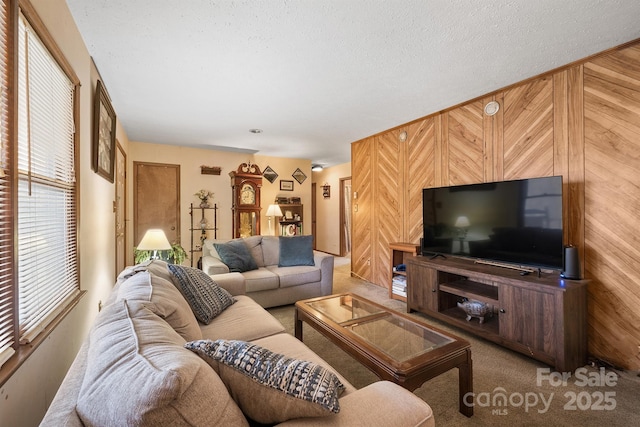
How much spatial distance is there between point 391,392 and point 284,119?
10.8 feet

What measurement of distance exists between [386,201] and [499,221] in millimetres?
1763

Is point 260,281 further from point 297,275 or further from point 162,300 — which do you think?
point 162,300

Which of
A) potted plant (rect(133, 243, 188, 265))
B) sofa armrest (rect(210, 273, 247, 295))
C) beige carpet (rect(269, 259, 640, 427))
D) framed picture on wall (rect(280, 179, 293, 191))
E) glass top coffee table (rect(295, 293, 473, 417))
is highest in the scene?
framed picture on wall (rect(280, 179, 293, 191))

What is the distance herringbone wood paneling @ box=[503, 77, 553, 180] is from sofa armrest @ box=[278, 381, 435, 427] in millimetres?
2504

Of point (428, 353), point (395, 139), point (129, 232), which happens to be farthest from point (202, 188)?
point (428, 353)

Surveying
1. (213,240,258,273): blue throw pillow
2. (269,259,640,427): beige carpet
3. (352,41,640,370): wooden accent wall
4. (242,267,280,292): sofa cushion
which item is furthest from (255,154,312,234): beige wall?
(269,259,640,427): beige carpet

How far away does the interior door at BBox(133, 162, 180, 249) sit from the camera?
15.8 ft

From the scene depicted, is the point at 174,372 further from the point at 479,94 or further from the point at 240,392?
the point at 479,94

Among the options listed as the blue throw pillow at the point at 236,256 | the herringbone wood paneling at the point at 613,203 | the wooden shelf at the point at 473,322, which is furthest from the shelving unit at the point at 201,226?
the herringbone wood paneling at the point at 613,203

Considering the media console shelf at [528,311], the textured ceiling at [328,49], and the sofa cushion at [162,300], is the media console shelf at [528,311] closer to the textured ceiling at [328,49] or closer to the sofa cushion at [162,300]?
the textured ceiling at [328,49]

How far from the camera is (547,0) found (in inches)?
63.2

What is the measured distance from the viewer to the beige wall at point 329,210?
23.6 feet

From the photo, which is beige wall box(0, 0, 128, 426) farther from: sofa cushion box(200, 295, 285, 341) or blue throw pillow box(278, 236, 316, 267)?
blue throw pillow box(278, 236, 316, 267)

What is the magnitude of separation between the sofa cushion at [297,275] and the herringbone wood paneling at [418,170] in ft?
4.38
